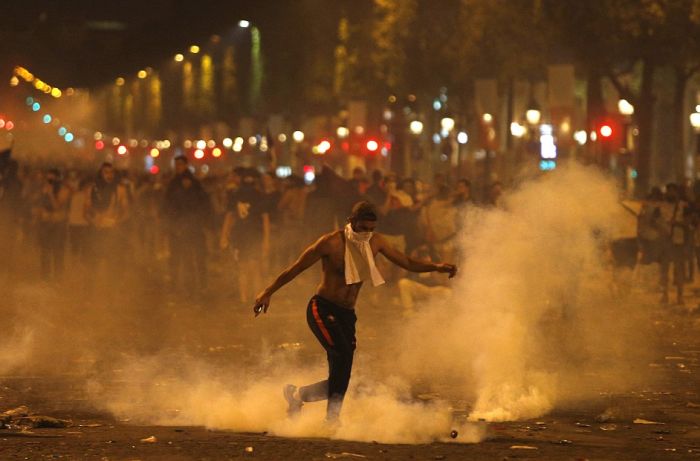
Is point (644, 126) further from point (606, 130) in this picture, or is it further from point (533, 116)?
point (606, 130)

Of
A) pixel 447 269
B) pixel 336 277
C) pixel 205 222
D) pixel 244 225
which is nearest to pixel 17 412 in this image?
pixel 336 277

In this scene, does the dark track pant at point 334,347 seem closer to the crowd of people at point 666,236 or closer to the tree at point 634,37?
the crowd of people at point 666,236

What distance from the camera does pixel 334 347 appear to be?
366 inches

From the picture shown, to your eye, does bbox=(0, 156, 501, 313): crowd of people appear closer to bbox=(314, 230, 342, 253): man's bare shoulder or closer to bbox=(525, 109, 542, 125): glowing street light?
bbox=(314, 230, 342, 253): man's bare shoulder

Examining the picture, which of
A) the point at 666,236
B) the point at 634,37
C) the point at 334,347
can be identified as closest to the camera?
the point at 334,347

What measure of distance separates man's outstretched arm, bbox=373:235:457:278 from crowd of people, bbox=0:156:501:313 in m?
7.61

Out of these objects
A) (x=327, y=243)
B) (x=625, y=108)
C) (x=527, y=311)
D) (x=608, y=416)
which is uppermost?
(x=625, y=108)

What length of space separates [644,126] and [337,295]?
31.6 m

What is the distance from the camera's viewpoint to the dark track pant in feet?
30.5

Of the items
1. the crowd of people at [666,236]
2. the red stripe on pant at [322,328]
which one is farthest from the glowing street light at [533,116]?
the red stripe on pant at [322,328]

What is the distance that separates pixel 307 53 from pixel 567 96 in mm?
35238

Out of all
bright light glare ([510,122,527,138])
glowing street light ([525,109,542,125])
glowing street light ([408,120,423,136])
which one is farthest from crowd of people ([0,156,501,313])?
glowing street light ([408,120,423,136])

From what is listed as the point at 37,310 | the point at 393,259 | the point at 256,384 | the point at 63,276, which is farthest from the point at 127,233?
the point at 393,259

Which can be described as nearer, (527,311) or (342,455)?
(342,455)
